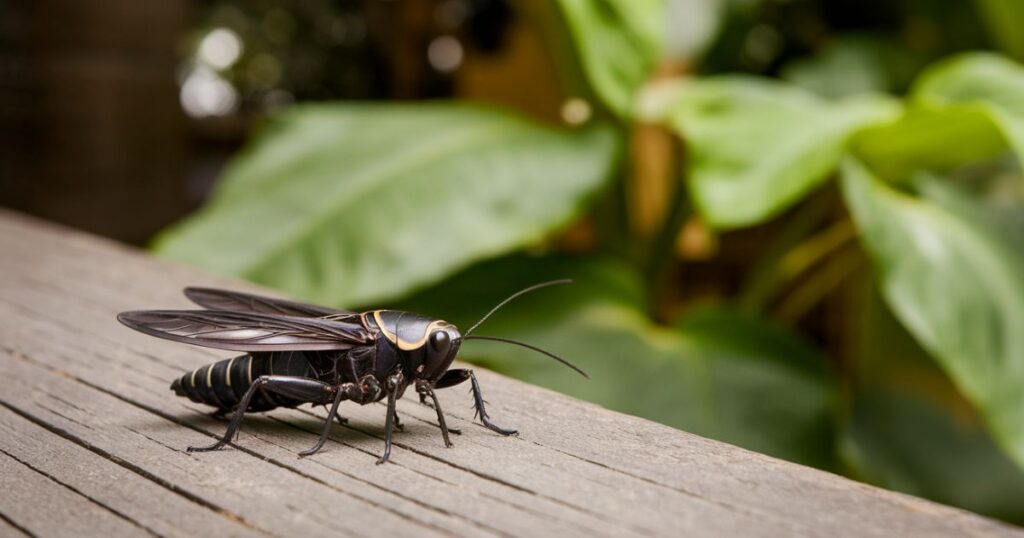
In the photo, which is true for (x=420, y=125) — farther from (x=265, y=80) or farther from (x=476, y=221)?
(x=265, y=80)

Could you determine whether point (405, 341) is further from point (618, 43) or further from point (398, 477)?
point (618, 43)

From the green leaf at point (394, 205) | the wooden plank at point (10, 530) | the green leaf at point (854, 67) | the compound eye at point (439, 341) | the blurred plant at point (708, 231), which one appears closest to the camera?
the wooden plank at point (10, 530)

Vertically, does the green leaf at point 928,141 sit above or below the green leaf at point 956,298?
above

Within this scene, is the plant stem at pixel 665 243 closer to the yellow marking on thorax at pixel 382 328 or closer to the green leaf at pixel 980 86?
the green leaf at pixel 980 86

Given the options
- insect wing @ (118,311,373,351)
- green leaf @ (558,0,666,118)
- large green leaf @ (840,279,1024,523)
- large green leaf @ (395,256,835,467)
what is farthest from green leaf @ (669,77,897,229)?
insect wing @ (118,311,373,351)

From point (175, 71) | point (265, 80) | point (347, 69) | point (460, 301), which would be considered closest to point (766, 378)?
point (460, 301)

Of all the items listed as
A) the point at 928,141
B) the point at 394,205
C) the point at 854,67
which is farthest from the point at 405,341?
the point at 854,67

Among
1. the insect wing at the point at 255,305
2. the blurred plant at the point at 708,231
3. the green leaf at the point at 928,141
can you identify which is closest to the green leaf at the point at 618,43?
the blurred plant at the point at 708,231
